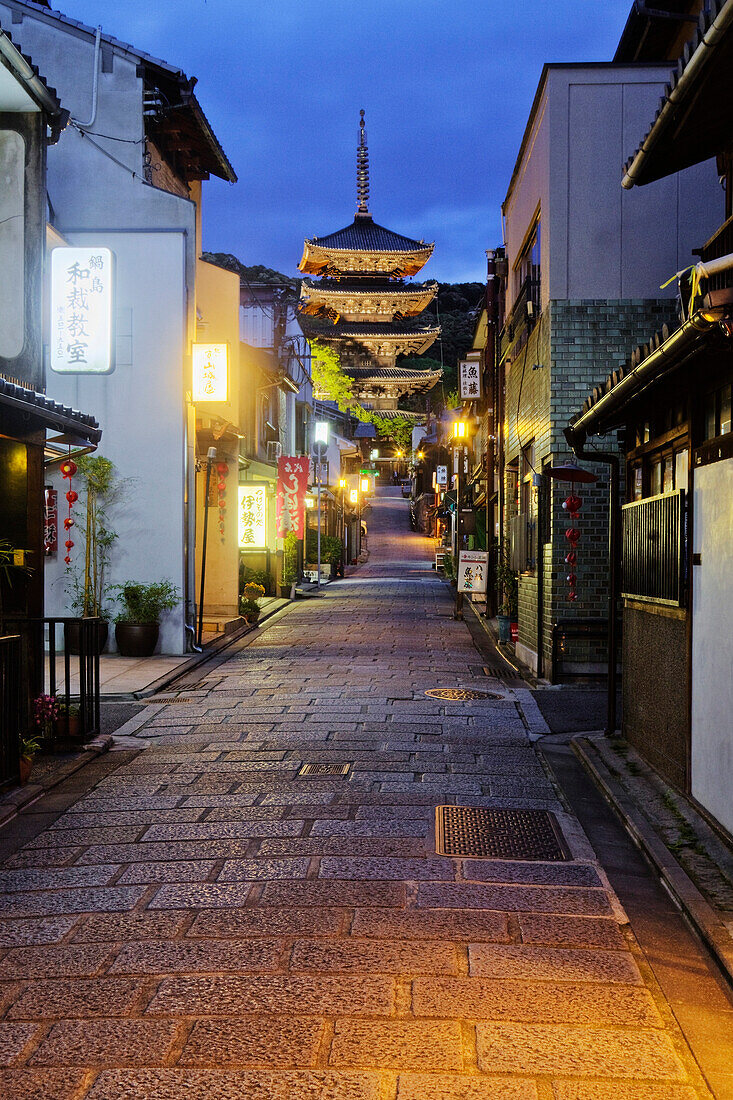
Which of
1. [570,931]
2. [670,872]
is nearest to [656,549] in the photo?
[670,872]

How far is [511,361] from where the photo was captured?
66.8 ft

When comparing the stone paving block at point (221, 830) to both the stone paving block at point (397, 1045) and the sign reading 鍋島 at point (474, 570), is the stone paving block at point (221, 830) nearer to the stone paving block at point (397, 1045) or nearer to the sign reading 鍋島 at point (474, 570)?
the stone paving block at point (397, 1045)

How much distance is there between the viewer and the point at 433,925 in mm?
5316

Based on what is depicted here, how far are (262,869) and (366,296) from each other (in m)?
60.9

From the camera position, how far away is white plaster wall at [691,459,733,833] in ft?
22.3

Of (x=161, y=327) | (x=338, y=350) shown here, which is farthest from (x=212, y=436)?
(x=338, y=350)

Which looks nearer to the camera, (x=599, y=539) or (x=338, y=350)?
(x=599, y=539)

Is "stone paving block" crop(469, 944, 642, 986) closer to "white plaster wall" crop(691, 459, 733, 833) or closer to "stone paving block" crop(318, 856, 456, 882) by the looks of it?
"stone paving block" crop(318, 856, 456, 882)

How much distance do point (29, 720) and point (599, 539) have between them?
852 cm

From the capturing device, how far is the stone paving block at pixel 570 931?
5152mm

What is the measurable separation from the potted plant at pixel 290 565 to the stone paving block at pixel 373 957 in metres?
27.0

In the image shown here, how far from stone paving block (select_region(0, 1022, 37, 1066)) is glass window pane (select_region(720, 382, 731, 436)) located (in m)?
5.88

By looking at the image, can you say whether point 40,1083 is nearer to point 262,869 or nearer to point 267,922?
point 267,922

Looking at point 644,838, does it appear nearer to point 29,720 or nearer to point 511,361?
point 29,720
